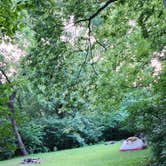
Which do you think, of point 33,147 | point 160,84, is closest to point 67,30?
point 160,84

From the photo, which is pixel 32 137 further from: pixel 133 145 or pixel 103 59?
pixel 103 59

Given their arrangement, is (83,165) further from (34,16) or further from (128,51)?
(34,16)

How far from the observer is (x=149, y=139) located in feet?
27.4

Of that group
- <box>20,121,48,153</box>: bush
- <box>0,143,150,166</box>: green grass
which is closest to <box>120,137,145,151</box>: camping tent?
<box>0,143,150,166</box>: green grass

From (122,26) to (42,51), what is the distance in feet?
8.70

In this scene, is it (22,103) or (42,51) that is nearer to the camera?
(42,51)

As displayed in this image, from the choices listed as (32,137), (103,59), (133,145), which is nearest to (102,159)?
(133,145)

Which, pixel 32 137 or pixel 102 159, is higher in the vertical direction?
pixel 32 137

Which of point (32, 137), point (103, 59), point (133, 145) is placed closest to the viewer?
point (103, 59)

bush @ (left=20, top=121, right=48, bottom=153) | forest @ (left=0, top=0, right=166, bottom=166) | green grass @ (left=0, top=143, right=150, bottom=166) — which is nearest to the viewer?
forest @ (left=0, top=0, right=166, bottom=166)

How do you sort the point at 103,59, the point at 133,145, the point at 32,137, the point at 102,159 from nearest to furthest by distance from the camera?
the point at 103,59 → the point at 102,159 → the point at 133,145 → the point at 32,137

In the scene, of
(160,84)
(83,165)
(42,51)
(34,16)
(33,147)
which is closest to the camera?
(34,16)

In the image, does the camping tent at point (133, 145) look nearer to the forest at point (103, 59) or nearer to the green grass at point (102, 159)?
the green grass at point (102, 159)

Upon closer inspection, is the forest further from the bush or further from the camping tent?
the bush
